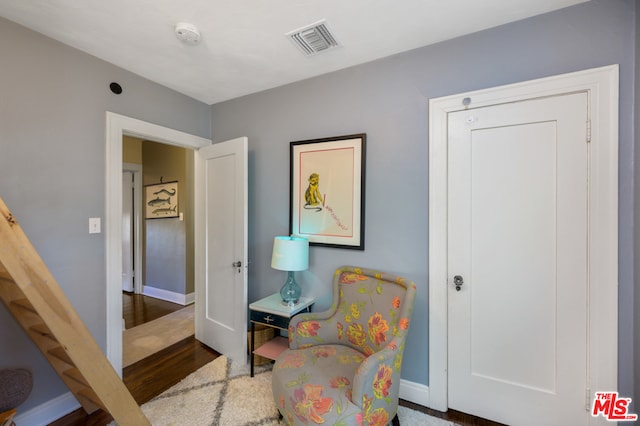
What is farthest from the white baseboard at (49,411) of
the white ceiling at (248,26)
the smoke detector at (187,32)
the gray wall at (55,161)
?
the smoke detector at (187,32)

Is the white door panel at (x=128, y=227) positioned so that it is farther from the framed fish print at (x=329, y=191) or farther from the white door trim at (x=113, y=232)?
the framed fish print at (x=329, y=191)

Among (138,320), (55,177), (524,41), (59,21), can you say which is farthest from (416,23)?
(138,320)

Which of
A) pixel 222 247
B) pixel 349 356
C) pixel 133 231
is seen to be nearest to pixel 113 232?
pixel 222 247

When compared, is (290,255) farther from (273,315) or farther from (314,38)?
(314,38)

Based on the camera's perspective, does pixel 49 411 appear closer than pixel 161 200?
Yes

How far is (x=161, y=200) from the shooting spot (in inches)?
168

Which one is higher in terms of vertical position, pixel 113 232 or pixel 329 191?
pixel 329 191

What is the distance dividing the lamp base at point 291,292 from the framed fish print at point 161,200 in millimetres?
2688

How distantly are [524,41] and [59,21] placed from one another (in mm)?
2891

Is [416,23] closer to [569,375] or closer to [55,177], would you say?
[569,375]

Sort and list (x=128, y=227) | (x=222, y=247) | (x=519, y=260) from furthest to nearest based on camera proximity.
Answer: (x=128, y=227), (x=222, y=247), (x=519, y=260)

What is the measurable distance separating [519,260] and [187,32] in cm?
257

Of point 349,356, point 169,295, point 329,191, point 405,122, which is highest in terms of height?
point 405,122

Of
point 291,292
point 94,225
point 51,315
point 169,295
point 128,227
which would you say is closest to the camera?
point 51,315
